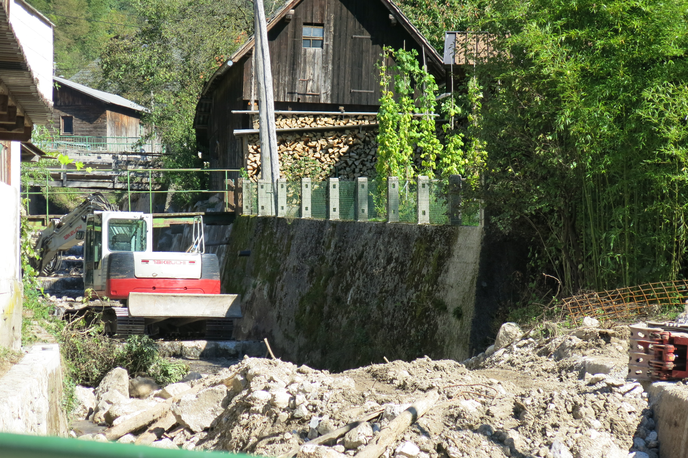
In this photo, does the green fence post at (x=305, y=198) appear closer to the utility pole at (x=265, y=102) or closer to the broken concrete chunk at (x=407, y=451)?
the utility pole at (x=265, y=102)

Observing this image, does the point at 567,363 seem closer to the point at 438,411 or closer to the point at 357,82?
the point at 438,411

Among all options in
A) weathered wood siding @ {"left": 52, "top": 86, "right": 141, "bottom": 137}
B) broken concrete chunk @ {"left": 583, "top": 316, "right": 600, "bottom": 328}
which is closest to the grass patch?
broken concrete chunk @ {"left": 583, "top": 316, "right": 600, "bottom": 328}

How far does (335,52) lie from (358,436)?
65.9 ft

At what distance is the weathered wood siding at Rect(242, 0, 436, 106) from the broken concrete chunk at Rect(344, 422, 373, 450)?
1928 cm

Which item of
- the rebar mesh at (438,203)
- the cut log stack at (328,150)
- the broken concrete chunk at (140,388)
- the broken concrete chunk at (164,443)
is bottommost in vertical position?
the broken concrete chunk at (140,388)

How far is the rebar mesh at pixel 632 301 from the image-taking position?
855 cm

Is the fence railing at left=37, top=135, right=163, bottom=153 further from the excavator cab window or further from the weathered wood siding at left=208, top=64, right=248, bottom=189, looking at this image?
the excavator cab window

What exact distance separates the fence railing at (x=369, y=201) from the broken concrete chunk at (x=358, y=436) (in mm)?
→ 5445

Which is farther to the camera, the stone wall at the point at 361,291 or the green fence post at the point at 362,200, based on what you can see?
the green fence post at the point at 362,200

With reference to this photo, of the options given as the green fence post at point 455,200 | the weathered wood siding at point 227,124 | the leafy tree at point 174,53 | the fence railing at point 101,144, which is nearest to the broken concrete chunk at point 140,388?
the green fence post at point 455,200

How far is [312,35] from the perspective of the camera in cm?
2425

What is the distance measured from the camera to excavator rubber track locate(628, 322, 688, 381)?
5875mm

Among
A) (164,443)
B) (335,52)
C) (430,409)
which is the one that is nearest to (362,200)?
(164,443)

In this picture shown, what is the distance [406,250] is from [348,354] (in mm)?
→ 2225
